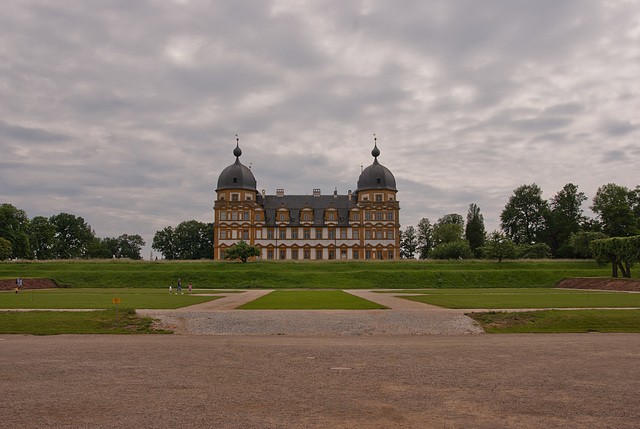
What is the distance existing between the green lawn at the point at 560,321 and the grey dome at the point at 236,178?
64.0 metres

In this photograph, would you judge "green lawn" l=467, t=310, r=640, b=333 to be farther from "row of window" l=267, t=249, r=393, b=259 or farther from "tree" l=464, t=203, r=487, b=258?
"tree" l=464, t=203, r=487, b=258

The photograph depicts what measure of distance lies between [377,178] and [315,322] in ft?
209

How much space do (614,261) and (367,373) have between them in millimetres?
49062

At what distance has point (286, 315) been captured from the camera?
894 inches

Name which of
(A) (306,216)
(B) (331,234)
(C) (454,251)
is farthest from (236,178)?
(C) (454,251)

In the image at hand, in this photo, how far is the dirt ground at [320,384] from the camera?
8.27 metres

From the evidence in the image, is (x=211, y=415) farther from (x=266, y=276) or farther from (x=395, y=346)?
(x=266, y=276)

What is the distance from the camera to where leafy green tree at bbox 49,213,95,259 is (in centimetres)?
10675

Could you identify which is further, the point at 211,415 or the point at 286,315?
the point at 286,315

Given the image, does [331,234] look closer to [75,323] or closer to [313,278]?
[313,278]

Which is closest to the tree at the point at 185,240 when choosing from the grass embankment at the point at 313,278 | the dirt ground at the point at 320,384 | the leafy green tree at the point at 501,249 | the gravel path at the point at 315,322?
the grass embankment at the point at 313,278

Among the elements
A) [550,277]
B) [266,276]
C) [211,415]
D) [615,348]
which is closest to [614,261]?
[550,277]

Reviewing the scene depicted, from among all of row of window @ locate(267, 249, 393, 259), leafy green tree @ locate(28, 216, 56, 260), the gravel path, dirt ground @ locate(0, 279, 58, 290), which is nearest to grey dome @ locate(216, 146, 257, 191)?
row of window @ locate(267, 249, 393, 259)

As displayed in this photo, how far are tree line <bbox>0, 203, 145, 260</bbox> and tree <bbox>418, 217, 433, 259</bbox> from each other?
73104mm
